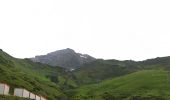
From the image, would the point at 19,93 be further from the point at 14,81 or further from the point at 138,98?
the point at 138,98

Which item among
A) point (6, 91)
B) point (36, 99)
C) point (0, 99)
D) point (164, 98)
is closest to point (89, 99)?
point (164, 98)

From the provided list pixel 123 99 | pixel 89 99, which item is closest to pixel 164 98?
pixel 123 99

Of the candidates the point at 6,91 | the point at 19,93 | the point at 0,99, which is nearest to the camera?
the point at 0,99

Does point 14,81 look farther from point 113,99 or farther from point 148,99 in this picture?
point 148,99

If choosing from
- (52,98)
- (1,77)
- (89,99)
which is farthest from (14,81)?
(89,99)

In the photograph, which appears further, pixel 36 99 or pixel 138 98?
pixel 138 98

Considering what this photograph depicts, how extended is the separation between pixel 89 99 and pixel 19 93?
6036cm

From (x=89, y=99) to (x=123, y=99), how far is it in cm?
1641

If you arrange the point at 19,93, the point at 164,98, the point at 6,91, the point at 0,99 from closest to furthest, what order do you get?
the point at 0,99
the point at 6,91
the point at 19,93
the point at 164,98

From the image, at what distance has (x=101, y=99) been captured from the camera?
196 meters

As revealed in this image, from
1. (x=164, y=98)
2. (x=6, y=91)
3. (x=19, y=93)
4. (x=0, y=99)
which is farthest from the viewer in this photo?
(x=164, y=98)

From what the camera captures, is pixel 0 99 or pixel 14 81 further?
pixel 14 81

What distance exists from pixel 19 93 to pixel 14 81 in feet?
186

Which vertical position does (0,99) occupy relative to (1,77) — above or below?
below
